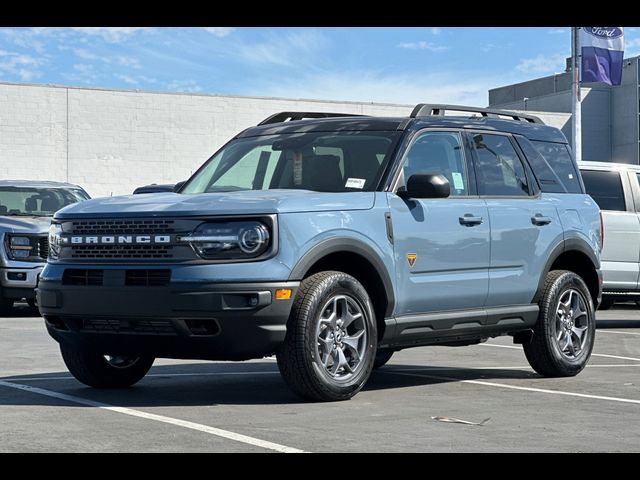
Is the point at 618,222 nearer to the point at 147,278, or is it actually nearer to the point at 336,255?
the point at 336,255

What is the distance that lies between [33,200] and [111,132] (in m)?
23.2

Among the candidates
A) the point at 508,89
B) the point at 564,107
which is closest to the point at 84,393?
the point at 564,107

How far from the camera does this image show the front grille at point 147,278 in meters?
7.91

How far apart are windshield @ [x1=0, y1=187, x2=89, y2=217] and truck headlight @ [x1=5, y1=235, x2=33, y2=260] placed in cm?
83

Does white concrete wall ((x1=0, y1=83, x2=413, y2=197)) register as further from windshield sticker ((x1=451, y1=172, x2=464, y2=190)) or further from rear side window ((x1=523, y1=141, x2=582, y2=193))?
windshield sticker ((x1=451, y1=172, x2=464, y2=190))


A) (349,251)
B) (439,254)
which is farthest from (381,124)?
(349,251)

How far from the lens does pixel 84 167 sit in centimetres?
4147

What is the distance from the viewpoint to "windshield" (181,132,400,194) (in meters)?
8.96

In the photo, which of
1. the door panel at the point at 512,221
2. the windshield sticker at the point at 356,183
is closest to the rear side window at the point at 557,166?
the door panel at the point at 512,221

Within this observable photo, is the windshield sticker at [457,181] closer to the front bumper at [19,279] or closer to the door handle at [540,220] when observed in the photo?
the door handle at [540,220]

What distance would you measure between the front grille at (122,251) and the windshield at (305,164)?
127 cm
